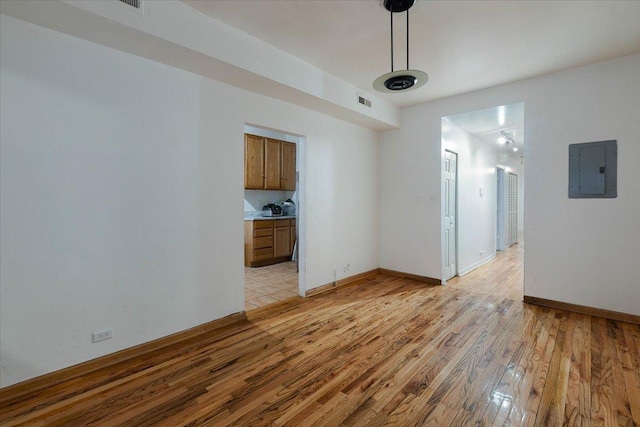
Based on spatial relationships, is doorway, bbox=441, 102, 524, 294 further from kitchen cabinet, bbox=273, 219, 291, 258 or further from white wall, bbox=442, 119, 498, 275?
kitchen cabinet, bbox=273, 219, 291, 258

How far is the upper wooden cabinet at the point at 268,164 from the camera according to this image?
558 cm

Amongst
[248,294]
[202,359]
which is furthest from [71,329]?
[248,294]

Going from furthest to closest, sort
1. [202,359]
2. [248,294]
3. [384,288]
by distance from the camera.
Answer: [384,288]
[248,294]
[202,359]

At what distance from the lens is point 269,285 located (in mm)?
4379

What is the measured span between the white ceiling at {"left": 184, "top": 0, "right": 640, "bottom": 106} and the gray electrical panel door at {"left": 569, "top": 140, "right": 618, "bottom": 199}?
95cm

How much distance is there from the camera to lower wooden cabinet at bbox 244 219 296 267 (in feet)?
18.0

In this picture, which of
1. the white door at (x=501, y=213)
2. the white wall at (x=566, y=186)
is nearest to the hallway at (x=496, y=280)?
the white wall at (x=566, y=186)

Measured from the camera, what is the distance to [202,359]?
2.34m

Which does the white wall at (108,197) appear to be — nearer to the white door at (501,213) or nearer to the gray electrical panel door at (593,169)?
the gray electrical panel door at (593,169)

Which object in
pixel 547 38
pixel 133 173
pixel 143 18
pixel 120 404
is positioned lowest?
pixel 120 404

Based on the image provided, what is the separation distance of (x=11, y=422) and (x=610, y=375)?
13.0 feet

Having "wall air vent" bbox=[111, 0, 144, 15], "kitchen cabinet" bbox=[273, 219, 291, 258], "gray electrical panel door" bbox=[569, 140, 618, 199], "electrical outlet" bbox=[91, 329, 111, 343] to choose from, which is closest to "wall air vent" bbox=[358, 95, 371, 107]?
"gray electrical panel door" bbox=[569, 140, 618, 199]

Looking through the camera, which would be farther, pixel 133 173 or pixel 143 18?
pixel 133 173

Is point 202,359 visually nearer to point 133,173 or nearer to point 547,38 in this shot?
point 133,173
